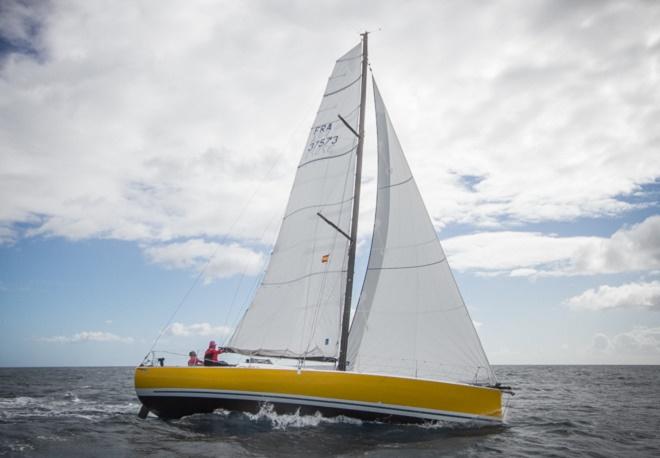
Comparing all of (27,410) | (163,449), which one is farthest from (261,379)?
(27,410)

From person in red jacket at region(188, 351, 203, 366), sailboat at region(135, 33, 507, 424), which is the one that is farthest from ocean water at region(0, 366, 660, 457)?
person in red jacket at region(188, 351, 203, 366)

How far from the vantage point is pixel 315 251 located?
13906 mm

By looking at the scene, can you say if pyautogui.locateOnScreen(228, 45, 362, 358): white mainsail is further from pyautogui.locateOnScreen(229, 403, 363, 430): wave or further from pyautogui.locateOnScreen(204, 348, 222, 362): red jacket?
pyautogui.locateOnScreen(229, 403, 363, 430): wave

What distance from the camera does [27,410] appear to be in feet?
54.0

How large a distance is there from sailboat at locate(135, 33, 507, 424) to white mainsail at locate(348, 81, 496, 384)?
27 mm

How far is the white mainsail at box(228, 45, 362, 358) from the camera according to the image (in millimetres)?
13086

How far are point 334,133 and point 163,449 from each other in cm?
974

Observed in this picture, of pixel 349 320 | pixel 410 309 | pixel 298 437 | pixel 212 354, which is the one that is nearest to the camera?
pixel 298 437

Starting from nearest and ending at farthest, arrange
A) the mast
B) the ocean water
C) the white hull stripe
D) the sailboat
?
the ocean water, the white hull stripe, the sailboat, the mast

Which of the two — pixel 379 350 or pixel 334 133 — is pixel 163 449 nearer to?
pixel 379 350

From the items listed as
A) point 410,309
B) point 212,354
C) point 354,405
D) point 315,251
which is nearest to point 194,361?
point 212,354

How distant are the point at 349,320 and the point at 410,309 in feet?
5.42

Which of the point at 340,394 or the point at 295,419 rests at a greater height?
the point at 340,394

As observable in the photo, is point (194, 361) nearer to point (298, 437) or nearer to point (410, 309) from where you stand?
point (298, 437)
